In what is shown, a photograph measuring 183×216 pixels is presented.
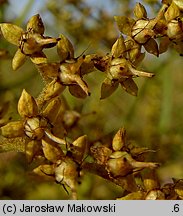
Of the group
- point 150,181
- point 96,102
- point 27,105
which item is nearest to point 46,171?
point 27,105

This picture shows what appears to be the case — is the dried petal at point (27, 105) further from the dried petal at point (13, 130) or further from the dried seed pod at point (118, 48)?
the dried seed pod at point (118, 48)

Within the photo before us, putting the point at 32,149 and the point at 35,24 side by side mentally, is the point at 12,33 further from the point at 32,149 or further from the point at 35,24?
the point at 32,149

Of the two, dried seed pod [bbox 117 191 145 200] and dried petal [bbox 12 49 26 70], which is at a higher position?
dried petal [bbox 12 49 26 70]

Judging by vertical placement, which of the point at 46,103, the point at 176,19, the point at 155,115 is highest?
the point at 155,115

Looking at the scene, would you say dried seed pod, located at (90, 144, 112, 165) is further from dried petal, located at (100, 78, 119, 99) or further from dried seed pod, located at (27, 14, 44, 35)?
dried seed pod, located at (27, 14, 44, 35)

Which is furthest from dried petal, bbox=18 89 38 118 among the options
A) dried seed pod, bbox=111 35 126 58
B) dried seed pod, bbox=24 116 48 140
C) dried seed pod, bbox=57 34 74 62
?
dried seed pod, bbox=111 35 126 58

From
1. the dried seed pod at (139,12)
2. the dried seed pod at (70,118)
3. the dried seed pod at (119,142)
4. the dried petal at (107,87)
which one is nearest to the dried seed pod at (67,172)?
the dried seed pod at (119,142)
